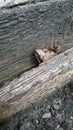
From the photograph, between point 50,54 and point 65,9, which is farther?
point 50,54

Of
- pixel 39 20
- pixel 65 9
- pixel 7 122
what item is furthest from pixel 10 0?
pixel 7 122

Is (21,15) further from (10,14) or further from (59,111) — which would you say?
(59,111)

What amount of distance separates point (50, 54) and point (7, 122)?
75 centimetres

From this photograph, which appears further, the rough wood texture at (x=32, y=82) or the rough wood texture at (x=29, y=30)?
the rough wood texture at (x=32, y=82)

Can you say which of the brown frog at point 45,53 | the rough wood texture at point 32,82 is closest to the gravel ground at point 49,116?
the rough wood texture at point 32,82

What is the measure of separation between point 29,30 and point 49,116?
3.52ft

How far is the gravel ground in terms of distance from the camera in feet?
7.02

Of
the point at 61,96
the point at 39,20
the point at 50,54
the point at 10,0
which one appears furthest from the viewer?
the point at 61,96

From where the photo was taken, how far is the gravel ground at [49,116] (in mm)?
2139

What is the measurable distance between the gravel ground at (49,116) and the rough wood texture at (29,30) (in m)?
0.62

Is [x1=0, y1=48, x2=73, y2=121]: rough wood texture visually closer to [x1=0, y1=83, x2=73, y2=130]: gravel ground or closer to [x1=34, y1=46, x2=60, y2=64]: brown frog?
[x1=34, y1=46, x2=60, y2=64]: brown frog

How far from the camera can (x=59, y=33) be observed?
176cm

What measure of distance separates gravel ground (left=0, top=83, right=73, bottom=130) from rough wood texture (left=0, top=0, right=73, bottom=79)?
617 mm

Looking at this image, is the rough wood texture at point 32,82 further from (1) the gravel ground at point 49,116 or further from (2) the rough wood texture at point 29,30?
(1) the gravel ground at point 49,116
